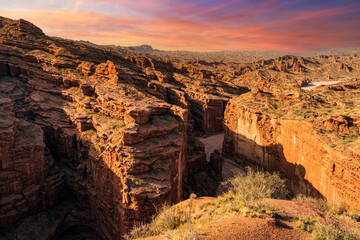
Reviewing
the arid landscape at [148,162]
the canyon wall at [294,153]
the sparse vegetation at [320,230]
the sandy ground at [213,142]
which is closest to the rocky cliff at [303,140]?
the canyon wall at [294,153]

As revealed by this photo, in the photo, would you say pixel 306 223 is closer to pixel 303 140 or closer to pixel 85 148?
pixel 303 140

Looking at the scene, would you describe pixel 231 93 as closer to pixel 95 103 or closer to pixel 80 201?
pixel 95 103

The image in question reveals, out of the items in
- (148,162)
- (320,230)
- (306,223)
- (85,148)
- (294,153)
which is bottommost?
(294,153)

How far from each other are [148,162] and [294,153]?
15626 mm

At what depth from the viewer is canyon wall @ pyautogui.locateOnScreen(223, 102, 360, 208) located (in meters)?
15.9

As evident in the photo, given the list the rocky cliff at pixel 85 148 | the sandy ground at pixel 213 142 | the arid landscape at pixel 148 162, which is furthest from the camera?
the sandy ground at pixel 213 142

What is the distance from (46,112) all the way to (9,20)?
27303mm

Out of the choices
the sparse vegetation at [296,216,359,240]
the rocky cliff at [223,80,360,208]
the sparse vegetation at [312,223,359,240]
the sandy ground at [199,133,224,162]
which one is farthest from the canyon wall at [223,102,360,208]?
the sparse vegetation at [312,223,359,240]

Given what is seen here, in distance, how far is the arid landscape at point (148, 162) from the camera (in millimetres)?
10547

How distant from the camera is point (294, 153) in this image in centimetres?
2216

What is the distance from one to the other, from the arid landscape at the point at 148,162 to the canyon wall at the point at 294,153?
0.11 m

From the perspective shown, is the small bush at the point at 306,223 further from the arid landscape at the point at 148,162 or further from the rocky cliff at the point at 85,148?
the rocky cliff at the point at 85,148

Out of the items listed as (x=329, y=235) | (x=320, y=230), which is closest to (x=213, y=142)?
(x=320, y=230)

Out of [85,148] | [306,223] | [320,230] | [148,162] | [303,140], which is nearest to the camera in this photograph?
[320,230]
